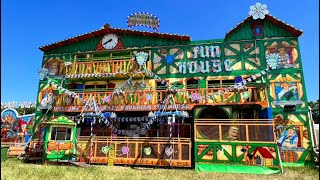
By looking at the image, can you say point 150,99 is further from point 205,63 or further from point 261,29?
point 261,29

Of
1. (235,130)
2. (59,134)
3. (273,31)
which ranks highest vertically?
(273,31)

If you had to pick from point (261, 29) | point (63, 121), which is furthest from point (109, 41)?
point (261, 29)

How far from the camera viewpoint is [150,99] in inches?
707

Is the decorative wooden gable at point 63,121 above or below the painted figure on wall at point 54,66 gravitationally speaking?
below

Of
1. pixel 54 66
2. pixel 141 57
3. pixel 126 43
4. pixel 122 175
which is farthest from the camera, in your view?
pixel 54 66

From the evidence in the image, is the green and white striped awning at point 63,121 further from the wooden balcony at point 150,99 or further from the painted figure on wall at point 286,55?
the painted figure on wall at point 286,55

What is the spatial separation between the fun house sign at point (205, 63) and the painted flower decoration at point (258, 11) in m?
3.38

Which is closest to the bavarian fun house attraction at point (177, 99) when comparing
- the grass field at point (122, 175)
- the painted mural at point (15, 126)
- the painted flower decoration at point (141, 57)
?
the painted flower decoration at point (141, 57)

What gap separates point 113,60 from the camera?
20250 millimetres

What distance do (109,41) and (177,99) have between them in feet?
26.6

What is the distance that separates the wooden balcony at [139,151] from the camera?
1502 cm

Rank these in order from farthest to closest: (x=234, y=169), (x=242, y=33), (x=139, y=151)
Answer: (x=242, y=33) < (x=139, y=151) < (x=234, y=169)

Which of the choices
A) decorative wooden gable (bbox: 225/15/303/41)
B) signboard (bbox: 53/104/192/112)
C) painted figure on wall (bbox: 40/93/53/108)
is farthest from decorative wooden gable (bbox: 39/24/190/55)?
signboard (bbox: 53/104/192/112)

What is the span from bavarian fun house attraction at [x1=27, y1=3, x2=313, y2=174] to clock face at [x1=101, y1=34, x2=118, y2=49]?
9 centimetres
